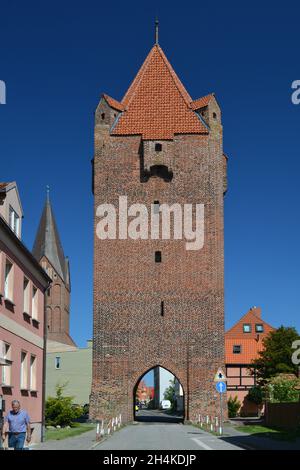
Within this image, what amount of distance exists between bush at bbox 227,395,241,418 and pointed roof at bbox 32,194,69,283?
115 ft

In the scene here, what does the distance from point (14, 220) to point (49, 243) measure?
68.0 m

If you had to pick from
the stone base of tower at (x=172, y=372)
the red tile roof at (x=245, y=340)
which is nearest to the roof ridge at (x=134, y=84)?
the stone base of tower at (x=172, y=372)

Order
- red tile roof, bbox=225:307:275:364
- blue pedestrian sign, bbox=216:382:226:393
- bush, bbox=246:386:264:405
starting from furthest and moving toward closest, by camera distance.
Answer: red tile roof, bbox=225:307:275:364 → bush, bbox=246:386:264:405 → blue pedestrian sign, bbox=216:382:226:393

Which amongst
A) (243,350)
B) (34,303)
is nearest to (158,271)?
(34,303)

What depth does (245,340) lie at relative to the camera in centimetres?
7381

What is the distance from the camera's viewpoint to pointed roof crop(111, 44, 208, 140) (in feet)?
151

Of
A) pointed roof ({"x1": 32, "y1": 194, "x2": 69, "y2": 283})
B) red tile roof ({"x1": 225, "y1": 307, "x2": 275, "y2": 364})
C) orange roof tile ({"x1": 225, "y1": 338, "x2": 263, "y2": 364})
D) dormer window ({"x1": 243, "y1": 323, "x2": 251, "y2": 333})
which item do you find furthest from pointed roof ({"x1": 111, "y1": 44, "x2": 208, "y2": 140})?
pointed roof ({"x1": 32, "y1": 194, "x2": 69, "y2": 283})

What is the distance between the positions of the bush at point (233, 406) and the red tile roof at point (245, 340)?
24.0 feet

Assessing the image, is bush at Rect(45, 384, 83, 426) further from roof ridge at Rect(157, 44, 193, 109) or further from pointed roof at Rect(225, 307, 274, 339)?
pointed roof at Rect(225, 307, 274, 339)

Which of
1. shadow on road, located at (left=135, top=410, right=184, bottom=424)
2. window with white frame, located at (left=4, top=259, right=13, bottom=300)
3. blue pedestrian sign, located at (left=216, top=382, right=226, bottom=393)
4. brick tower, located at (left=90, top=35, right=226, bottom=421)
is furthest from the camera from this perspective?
shadow on road, located at (left=135, top=410, right=184, bottom=424)

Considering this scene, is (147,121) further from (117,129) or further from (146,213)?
(146,213)

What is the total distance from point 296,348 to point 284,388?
13723 millimetres

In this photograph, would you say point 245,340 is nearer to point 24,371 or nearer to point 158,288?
point 158,288
